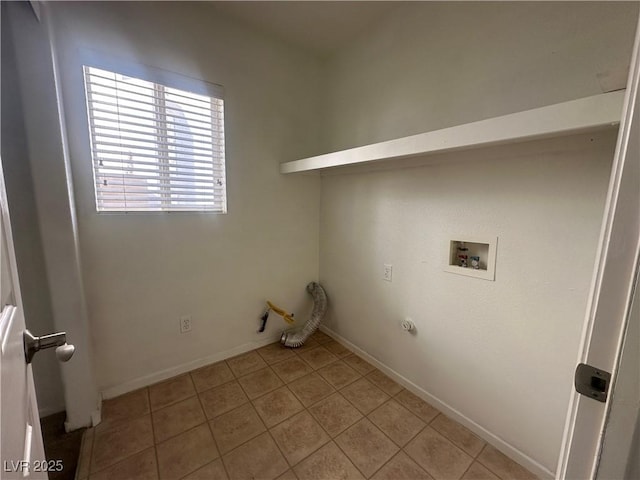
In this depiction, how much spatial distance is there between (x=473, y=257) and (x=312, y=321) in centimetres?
144

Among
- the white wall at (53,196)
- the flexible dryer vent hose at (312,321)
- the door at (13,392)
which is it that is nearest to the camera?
the door at (13,392)

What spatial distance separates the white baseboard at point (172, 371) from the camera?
5.48ft

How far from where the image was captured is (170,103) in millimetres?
1677

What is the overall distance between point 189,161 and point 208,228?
1.56 ft

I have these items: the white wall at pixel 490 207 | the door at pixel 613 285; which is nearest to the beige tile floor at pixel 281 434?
the white wall at pixel 490 207

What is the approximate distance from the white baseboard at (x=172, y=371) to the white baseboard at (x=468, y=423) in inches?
36.6

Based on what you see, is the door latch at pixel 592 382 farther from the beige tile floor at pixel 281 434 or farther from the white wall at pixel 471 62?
the beige tile floor at pixel 281 434

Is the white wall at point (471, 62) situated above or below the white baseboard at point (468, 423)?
above

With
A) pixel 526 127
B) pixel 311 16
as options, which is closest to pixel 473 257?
pixel 526 127

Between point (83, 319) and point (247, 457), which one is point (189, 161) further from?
point (247, 457)

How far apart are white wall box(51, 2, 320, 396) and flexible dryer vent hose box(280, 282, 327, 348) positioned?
0.34 ft

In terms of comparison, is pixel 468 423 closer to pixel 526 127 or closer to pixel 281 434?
pixel 281 434

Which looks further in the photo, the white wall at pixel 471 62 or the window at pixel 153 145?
the window at pixel 153 145

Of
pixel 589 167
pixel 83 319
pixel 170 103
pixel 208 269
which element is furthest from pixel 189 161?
pixel 589 167
